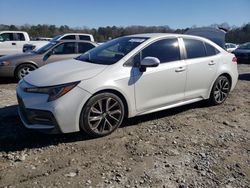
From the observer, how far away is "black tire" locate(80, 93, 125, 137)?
4.19 m

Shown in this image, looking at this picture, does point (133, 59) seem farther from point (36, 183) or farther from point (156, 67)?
point (36, 183)

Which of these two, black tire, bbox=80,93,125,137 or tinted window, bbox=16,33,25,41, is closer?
black tire, bbox=80,93,125,137

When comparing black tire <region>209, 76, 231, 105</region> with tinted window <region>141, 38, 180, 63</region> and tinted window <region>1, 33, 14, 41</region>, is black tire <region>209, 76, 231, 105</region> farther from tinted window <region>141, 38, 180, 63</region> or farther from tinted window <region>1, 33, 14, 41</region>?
tinted window <region>1, 33, 14, 41</region>

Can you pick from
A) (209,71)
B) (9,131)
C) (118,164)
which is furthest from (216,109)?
(9,131)

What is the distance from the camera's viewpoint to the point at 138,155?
3.86 m

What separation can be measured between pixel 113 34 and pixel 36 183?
1939 inches

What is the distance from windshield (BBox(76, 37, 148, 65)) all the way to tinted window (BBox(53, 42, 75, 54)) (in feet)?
13.2

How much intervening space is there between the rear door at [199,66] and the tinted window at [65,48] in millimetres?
4887

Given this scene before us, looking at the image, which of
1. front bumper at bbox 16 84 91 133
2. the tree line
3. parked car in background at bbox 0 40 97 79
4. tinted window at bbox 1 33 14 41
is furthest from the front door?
the tree line

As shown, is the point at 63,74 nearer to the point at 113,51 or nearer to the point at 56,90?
the point at 56,90

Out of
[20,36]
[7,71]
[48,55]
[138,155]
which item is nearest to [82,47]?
[48,55]

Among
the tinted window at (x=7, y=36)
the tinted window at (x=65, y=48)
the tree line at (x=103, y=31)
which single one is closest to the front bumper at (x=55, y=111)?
the tinted window at (x=65, y=48)

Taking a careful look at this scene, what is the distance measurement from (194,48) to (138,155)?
8.81ft

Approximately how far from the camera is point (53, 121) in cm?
399
